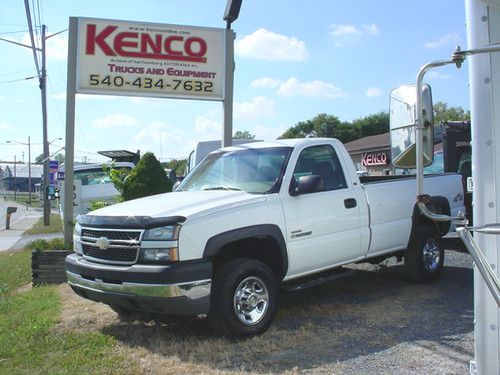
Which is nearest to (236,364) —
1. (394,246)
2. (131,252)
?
(131,252)

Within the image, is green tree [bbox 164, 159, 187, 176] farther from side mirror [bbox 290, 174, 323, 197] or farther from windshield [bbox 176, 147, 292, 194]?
side mirror [bbox 290, 174, 323, 197]

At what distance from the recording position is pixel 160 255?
16.3 ft

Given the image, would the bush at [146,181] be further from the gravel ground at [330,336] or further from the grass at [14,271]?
the grass at [14,271]

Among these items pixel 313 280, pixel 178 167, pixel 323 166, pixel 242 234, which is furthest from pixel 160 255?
pixel 178 167

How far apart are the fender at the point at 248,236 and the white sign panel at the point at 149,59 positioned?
5.12 m

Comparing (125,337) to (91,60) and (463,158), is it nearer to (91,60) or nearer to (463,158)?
(91,60)

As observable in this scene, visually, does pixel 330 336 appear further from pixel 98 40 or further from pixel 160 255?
pixel 98 40

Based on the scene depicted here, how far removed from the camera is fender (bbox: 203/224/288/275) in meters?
5.10

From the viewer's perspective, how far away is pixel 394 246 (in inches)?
275

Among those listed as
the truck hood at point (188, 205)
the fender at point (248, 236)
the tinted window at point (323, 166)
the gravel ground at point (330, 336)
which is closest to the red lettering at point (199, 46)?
the tinted window at point (323, 166)

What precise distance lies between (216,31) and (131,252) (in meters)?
6.00

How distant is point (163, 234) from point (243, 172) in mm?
1560

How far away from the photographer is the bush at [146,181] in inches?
351

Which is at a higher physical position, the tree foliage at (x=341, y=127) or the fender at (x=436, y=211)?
the tree foliage at (x=341, y=127)
